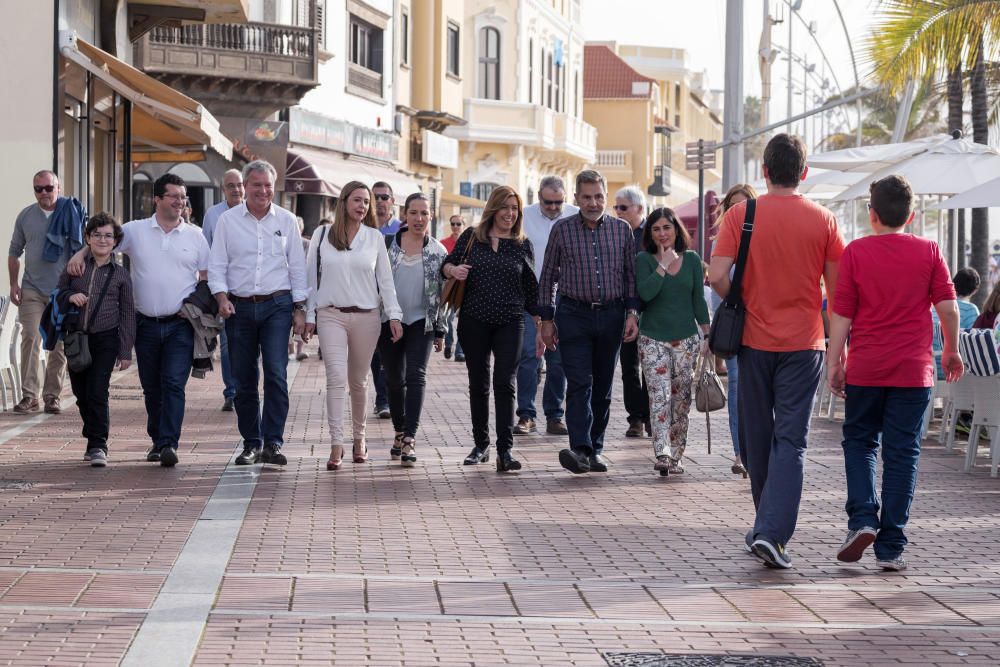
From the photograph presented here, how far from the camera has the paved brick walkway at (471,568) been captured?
5785mm

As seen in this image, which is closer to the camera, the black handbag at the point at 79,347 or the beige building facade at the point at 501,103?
the black handbag at the point at 79,347

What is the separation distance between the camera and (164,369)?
415 inches

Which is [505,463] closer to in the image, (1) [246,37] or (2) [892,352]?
(2) [892,352]

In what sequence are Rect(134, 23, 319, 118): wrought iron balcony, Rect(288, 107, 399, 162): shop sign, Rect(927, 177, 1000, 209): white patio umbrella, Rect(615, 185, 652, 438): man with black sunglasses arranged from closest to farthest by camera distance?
Rect(615, 185, 652, 438): man with black sunglasses
Rect(927, 177, 1000, 209): white patio umbrella
Rect(134, 23, 319, 118): wrought iron balcony
Rect(288, 107, 399, 162): shop sign

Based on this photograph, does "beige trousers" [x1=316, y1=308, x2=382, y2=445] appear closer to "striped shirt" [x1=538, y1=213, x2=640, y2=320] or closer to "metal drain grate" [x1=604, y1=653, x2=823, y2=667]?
"striped shirt" [x1=538, y1=213, x2=640, y2=320]

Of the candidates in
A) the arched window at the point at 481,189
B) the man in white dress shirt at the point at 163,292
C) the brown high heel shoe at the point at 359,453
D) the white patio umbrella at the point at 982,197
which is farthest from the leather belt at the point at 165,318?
the arched window at the point at 481,189

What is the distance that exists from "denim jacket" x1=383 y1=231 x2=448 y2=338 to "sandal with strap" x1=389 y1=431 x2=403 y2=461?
74 cm

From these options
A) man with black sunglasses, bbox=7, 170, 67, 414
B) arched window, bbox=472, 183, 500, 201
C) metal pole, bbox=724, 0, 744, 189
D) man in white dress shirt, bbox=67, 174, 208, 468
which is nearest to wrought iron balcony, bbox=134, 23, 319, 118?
metal pole, bbox=724, 0, 744, 189

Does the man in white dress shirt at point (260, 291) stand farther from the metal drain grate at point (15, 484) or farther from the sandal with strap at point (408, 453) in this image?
the metal drain grate at point (15, 484)

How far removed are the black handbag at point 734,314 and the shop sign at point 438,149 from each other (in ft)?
121

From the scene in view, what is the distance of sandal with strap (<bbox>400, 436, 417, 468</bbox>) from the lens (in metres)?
10.8

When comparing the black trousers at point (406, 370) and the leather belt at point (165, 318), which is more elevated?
the leather belt at point (165, 318)

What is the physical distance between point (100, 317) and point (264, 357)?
1077 millimetres

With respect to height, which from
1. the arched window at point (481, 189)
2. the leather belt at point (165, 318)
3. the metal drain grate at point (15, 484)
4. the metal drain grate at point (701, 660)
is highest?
the arched window at point (481, 189)
